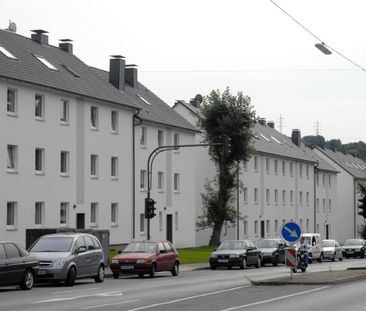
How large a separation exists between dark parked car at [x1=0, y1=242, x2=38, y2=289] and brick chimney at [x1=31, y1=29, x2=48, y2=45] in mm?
33781

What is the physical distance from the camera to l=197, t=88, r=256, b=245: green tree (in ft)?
240

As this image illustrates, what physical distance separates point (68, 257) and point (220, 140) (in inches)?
1796

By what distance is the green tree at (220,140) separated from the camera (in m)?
73.2

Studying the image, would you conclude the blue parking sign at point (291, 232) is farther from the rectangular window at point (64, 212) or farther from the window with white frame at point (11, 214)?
the rectangular window at point (64, 212)

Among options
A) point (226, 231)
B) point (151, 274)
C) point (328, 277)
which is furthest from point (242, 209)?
point (328, 277)

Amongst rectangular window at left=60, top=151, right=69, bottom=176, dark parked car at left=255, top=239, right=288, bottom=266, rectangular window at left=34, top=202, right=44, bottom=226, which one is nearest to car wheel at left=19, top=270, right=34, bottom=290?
rectangular window at left=34, top=202, right=44, bottom=226

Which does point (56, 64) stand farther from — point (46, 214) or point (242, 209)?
point (242, 209)

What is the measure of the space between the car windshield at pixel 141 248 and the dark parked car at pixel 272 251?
45.4ft

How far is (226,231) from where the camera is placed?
82250 mm

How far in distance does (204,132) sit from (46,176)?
26.9 m

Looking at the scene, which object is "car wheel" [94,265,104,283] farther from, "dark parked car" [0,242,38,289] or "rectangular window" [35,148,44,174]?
"rectangular window" [35,148,44,174]

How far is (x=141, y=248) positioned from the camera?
36406 mm

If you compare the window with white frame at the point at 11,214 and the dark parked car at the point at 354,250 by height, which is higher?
the window with white frame at the point at 11,214

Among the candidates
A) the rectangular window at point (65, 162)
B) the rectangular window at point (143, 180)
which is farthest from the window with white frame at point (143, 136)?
the rectangular window at point (65, 162)
